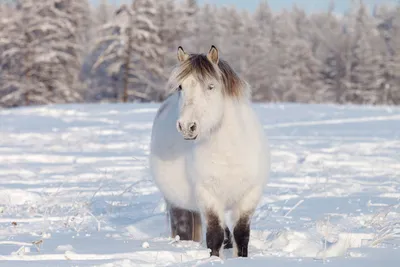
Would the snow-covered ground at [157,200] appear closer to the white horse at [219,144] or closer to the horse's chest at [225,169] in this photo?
the white horse at [219,144]

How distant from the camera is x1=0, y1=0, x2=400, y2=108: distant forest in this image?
3350cm

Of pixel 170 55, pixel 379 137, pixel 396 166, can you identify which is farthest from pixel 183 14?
pixel 396 166

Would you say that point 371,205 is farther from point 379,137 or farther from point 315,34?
point 315,34

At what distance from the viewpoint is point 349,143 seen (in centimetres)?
1270

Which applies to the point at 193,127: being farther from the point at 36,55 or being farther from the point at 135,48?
the point at 36,55

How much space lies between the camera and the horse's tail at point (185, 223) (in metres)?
5.68

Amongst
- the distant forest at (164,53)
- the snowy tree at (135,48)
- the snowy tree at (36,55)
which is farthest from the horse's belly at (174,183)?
the snowy tree at (36,55)

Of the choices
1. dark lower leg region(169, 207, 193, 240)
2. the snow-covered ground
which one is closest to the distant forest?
the snow-covered ground

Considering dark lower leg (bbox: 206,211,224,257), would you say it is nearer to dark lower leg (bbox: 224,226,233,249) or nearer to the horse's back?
the horse's back

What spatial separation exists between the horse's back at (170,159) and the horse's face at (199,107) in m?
0.62

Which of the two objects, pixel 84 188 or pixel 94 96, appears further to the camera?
pixel 94 96

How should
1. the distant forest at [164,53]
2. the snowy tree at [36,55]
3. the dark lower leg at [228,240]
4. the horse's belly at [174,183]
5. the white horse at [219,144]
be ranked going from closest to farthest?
1. the white horse at [219,144]
2. the horse's belly at [174,183]
3. the dark lower leg at [228,240]
4. the snowy tree at [36,55]
5. the distant forest at [164,53]

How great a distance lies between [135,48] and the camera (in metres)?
33.6

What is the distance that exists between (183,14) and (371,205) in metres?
38.1
